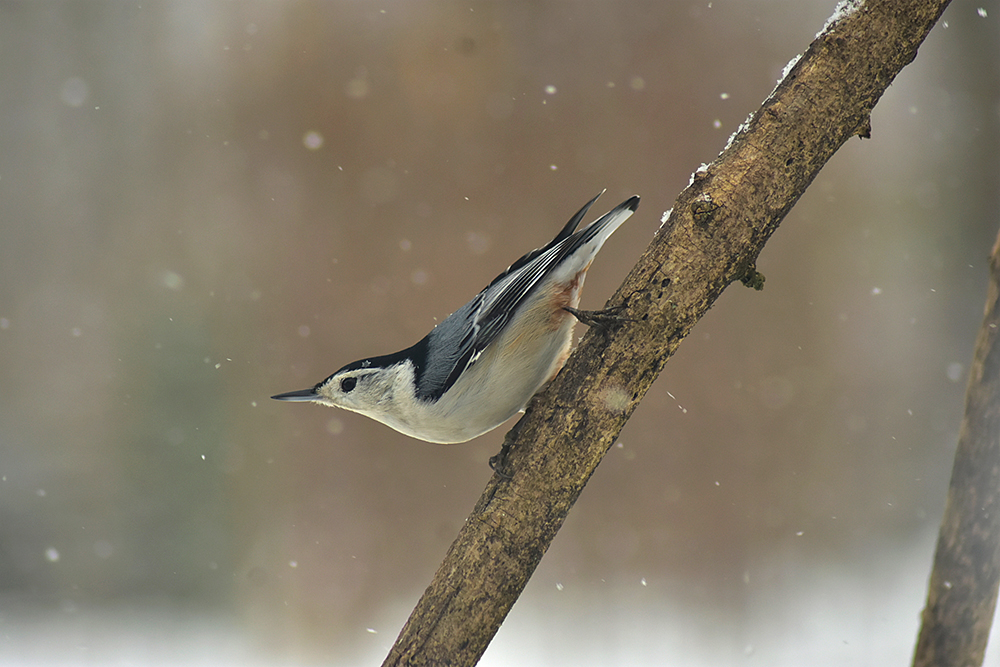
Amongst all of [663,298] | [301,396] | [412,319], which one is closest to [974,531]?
[663,298]

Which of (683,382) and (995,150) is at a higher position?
(995,150)

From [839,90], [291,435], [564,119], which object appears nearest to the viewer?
[839,90]

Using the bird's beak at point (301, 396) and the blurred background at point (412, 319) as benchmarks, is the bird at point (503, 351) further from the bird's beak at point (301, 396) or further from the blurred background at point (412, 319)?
the blurred background at point (412, 319)

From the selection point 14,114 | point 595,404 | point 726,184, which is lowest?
point 595,404

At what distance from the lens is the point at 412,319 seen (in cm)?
325

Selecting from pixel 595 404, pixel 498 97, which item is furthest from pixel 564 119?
pixel 595 404

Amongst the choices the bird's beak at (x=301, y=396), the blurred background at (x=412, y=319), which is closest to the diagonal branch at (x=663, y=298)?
the bird's beak at (x=301, y=396)

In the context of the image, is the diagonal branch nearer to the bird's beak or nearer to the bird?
the bird

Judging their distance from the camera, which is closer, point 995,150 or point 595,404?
point 595,404

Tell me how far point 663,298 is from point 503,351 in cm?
36

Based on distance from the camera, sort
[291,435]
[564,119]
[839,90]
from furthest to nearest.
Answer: [291,435] → [564,119] → [839,90]

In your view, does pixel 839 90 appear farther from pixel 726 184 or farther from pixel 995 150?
pixel 995 150

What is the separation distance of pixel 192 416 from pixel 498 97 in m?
2.24

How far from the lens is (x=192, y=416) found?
11.9 ft
